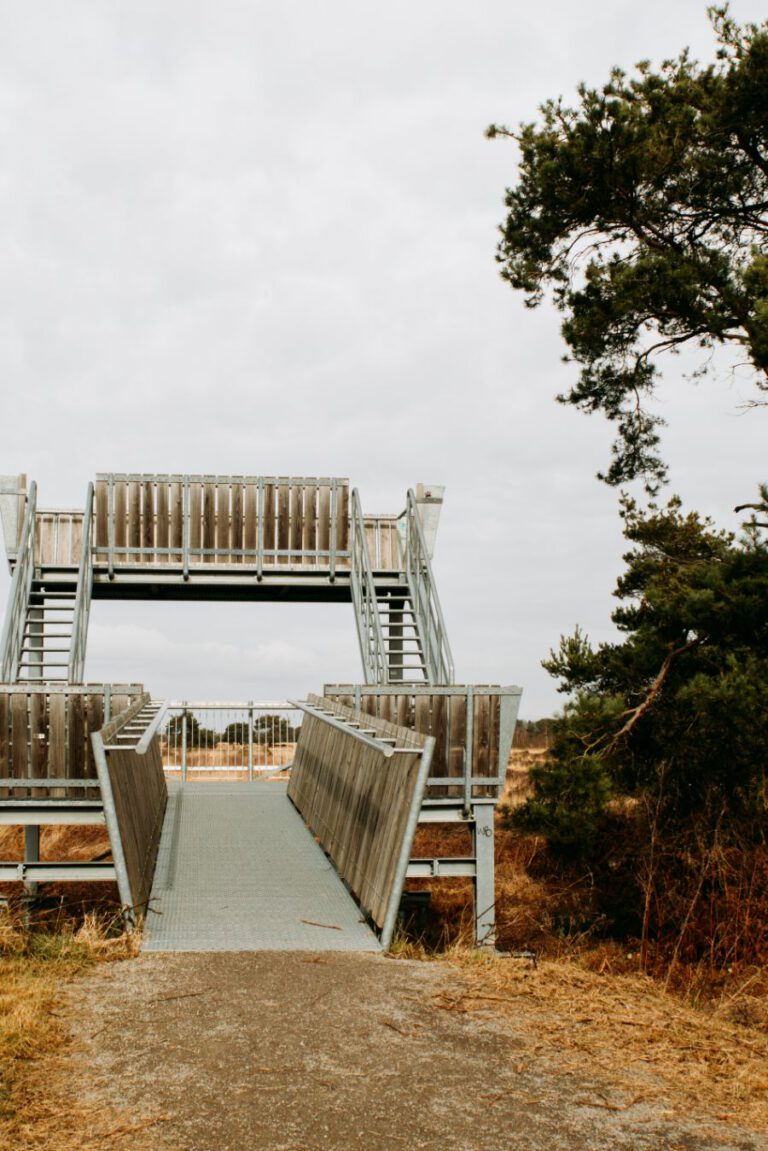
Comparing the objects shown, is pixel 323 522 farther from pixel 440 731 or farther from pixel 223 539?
pixel 440 731

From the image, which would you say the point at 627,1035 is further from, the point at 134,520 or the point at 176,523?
the point at 134,520

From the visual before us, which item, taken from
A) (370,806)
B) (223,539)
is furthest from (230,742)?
(370,806)

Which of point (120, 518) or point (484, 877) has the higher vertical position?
point (120, 518)

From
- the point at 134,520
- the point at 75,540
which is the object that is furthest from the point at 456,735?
the point at 75,540

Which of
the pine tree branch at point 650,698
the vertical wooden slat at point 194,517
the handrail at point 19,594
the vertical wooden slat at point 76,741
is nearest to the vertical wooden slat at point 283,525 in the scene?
the vertical wooden slat at point 194,517

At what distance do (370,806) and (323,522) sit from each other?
12.9m

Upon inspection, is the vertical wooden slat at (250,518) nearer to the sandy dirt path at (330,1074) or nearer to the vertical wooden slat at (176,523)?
the vertical wooden slat at (176,523)

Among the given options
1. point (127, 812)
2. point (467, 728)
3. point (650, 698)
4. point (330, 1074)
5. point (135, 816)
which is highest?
point (650, 698)

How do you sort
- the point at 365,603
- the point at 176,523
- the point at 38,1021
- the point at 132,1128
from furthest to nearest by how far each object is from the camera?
the point at 176,523 → the point at 365,603 → the point at 38,1021 → the point at 132,1128

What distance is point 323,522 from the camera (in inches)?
902

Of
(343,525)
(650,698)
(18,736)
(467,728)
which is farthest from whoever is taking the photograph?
(343,525)

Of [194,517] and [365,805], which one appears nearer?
[365,805]

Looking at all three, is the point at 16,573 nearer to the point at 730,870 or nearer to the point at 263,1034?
the point at 730,870

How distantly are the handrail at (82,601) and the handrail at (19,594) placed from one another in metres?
0.93
